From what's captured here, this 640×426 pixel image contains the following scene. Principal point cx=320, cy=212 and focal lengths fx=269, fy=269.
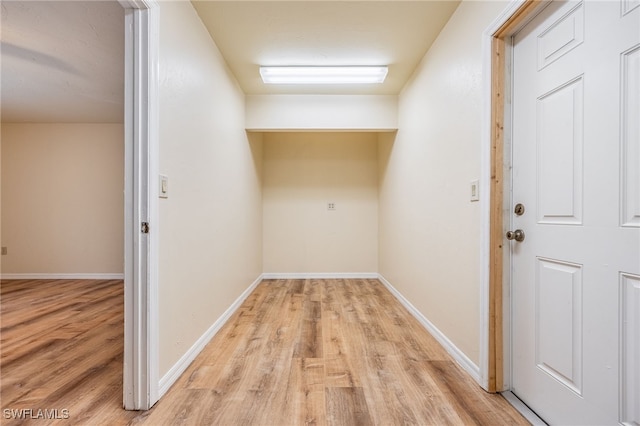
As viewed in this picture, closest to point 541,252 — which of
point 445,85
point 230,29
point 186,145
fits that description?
point 445,85

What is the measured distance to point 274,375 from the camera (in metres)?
1.59

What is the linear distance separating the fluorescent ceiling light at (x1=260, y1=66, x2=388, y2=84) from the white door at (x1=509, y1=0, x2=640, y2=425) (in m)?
1.41

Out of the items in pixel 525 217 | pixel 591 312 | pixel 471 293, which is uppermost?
pixel 525 217

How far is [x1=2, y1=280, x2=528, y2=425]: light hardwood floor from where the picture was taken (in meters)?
1.29

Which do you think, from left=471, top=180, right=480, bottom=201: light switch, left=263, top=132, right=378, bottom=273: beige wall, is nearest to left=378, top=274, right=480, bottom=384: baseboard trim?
left=471, top=180, right=480, bottom=201: light switch

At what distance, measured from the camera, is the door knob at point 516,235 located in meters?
1.37

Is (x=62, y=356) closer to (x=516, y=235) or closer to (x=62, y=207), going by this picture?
(x=516, y=235)

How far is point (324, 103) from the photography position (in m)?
3.16

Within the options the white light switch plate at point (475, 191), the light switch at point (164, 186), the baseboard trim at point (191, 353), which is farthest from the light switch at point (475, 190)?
the baseboard trim at point (191, 353)

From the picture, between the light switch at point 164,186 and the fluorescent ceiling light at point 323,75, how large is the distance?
1659 mm

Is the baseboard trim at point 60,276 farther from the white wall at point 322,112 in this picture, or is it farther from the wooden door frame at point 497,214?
the wooden door frame at point 497,214

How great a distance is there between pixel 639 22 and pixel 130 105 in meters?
2.02

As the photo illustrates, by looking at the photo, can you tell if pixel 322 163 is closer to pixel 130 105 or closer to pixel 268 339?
pixel 268 339

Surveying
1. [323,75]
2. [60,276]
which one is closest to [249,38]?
[323,75]
